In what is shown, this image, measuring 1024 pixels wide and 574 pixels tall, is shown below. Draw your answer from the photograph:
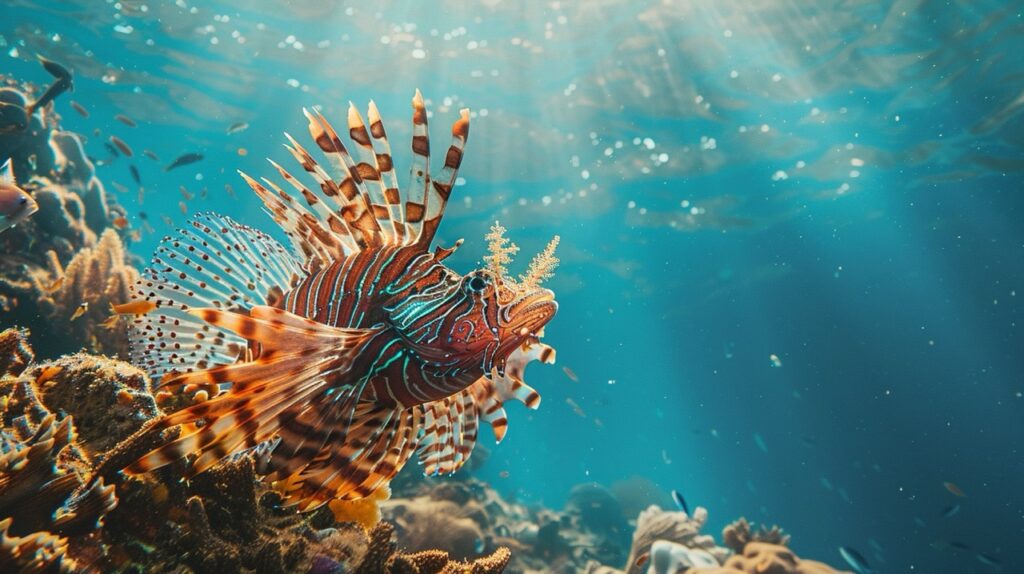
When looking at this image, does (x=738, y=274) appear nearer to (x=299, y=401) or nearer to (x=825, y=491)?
(x=825, y=491)

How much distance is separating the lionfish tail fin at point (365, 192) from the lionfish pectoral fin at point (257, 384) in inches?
25.4

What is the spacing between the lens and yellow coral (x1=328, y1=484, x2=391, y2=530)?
2.23m

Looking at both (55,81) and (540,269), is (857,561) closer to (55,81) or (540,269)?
(540,269)

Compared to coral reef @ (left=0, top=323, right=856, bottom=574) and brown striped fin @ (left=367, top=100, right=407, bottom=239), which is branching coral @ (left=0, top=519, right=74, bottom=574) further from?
brown striped fin @ (left=367, top=100, right=407, bottom=239)

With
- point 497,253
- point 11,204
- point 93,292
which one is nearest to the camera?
point 497,253

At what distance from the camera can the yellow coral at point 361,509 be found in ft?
7.30

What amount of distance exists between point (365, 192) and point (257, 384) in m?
1.00

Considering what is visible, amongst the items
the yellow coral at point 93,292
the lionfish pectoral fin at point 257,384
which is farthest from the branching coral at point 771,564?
the yellow coral at point 93,292

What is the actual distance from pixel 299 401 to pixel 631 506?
24.0 m

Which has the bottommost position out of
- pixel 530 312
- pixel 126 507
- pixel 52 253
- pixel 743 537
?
pixel 743 537

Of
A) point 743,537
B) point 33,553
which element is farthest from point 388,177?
point 743,537

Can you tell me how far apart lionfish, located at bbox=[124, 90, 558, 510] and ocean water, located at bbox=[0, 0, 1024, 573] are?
7.68m

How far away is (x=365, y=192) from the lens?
2154 mm

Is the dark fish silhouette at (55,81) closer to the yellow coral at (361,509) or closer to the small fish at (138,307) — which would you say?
the small fish at (138,307)
